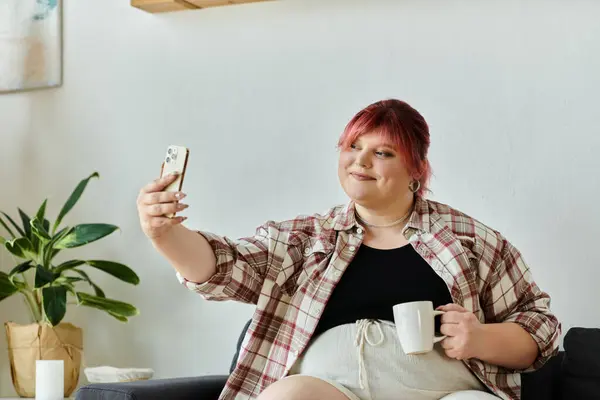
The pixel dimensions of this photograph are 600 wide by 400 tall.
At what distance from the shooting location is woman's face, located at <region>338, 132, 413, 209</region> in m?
1.88

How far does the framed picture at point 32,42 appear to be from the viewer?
290 cm

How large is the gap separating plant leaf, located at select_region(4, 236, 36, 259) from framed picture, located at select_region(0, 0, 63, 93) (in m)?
0.59

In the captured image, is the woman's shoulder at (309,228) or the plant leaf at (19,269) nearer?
the woman's shoulder at (309,228)

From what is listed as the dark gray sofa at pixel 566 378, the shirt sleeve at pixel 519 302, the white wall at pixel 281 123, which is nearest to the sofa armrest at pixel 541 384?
the dark gray sofa at pixel 566 378

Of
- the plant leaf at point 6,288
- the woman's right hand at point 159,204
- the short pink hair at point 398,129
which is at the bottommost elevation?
the plant leaf at point 6,288

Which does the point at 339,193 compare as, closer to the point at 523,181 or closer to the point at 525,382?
the point at 523,181

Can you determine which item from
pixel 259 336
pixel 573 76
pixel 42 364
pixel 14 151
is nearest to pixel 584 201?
pixel 573 76

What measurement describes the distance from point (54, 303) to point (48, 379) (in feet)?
0.84

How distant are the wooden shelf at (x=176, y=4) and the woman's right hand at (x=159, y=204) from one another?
115 centimetres

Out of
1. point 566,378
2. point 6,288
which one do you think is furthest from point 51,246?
→ point 566,378

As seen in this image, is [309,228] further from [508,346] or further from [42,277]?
[42,277]

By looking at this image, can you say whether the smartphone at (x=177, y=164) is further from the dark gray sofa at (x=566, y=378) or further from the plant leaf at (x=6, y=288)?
the plant leaf at (x=6, y=288)

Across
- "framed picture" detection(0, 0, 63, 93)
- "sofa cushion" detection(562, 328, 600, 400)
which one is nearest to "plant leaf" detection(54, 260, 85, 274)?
"framed picture" detection(0, 0, 63, 93)

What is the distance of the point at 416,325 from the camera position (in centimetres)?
162
